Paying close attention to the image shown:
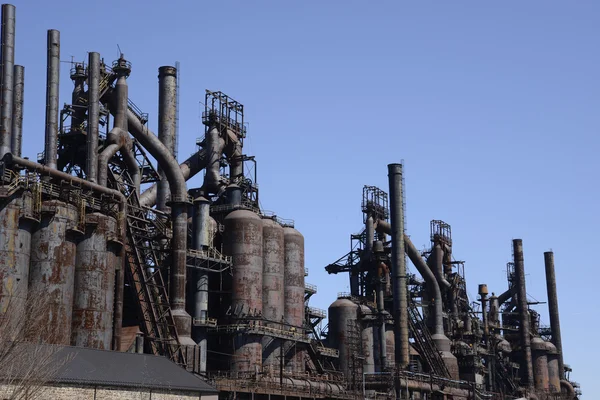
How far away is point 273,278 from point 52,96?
811 inches

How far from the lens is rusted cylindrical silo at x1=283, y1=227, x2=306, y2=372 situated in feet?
211

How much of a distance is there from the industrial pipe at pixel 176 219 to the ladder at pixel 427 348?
29.4 metres

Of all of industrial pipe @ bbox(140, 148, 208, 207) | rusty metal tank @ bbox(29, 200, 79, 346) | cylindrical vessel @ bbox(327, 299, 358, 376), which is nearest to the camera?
rusty metal tank @ bbox(29, 200, 79, 346)

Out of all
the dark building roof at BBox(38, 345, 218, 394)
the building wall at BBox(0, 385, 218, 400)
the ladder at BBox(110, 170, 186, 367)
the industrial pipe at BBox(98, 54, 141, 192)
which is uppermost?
the industrial pipe at BBox(98, 54, 141, 192)

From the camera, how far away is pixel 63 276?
45.2m

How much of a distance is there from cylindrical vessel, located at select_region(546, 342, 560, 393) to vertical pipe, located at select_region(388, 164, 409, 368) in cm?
3529

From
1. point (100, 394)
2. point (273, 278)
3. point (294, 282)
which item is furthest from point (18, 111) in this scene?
point (294, 282)

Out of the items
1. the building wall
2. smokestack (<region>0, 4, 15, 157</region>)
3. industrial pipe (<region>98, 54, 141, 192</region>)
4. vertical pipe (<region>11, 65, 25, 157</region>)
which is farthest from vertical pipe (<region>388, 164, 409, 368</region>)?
smokestack (<region>0, 4, 15, 157</region>)

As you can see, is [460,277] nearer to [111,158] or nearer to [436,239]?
[436,239]

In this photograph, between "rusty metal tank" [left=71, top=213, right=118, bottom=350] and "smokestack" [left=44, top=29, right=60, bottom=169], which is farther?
"smokestack" [left=44, top=29, right=60, bottom=169]

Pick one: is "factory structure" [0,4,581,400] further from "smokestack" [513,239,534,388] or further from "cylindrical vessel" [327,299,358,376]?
"smokestack" [513,239,534,388]

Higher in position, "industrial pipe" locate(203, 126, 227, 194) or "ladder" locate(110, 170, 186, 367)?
"industrial pipe" locate(203, 126, 227, 194)

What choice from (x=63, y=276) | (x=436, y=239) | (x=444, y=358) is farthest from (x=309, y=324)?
(x=63, y=276)

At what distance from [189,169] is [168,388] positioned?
1127 inches
